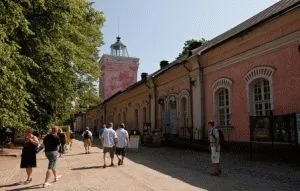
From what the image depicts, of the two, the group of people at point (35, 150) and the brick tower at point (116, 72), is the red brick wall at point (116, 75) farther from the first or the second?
the group of people at point (35, 150)

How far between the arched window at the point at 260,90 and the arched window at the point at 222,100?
162 centimetres

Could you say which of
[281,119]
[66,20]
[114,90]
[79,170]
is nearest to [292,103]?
[281,119]

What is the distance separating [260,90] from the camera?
55.3 ft

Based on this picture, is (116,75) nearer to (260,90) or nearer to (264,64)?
(260,90)

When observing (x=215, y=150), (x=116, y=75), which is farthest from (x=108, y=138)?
(x=116, y=75)

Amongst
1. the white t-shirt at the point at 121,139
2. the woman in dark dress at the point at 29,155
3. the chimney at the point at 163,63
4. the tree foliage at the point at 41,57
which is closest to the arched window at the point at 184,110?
the tree foliage at the point at 41,57

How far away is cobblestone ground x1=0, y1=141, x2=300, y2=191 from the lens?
395 inches

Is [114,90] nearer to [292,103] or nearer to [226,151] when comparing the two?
[226,151]

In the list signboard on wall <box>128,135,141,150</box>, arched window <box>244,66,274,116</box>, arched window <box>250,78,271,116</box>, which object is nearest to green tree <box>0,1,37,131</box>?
signboard on wall <box>128,135,141,150</box>

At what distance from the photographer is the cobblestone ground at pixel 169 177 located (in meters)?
10.0

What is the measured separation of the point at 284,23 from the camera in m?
14.7

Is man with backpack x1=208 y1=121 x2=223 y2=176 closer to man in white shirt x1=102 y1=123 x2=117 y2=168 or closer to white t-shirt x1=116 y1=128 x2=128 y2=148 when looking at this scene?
white t-shirt x1=116 y1=128 x2=128 y2=148

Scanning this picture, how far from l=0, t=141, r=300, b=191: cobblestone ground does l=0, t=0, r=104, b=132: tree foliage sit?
297 cm

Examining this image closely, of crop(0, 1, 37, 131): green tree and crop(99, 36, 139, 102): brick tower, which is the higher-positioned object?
crop(99, 36, 139, 102): brick tower
